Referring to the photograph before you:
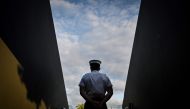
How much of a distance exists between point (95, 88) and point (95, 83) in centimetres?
9

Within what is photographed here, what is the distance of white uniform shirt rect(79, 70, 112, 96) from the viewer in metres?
4.37

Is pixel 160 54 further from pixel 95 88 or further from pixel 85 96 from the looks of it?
pixel 85 96

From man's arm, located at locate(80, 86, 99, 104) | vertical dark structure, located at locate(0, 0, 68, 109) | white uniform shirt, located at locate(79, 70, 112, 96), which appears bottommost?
man's arm, located at locate(80, 86, 99, 104)

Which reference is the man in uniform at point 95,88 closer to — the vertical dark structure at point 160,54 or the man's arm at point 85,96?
the man's arm at point 85,96

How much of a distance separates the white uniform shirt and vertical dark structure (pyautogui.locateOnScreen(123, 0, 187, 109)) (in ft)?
3.06

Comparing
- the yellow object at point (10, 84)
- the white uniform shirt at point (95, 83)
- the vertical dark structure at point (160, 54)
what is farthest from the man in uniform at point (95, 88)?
the yellow object at point (10, 84)

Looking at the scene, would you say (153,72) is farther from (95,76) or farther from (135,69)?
(135,69)

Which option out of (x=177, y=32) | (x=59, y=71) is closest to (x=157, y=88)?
(x=177, y=32)

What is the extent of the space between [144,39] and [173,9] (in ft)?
Answer: 7.08

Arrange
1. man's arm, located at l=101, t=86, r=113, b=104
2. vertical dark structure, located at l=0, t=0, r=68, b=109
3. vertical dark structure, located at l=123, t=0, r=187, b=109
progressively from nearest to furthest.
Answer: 1. vertical dark structure, located at l=123, t=0, r=187, b=109
2. vertical dark structure, located at l=0, t=0, r=68, b=109
3. man's arm, located at l=101, t=86, r=113, b=104

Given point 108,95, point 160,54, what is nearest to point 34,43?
point 108,95

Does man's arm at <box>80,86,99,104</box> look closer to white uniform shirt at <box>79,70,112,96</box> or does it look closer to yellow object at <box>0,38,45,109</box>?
white uniform shirt at <box>79,70,112,96</box>

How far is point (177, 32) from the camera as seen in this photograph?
3.48 meters

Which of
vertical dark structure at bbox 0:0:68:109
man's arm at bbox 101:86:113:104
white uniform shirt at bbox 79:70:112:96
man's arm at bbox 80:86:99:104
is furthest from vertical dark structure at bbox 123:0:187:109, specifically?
vertical dark structure at bbox 0:0:68:109
